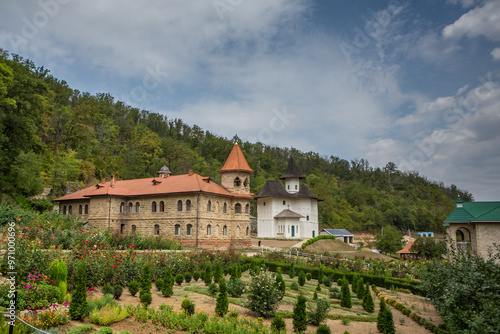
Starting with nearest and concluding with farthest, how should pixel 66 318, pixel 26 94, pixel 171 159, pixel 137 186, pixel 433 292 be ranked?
pixel 66 318
pixel 433 292
pixel 26 94
pixel 137 186
pixel 171 159

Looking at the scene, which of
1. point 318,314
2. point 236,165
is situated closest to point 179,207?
point 236,165

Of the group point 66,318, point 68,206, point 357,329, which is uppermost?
point 68,206

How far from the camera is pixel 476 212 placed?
111 ft

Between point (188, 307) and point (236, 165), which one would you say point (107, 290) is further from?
point (236, 165)

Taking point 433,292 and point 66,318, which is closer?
point 66,318

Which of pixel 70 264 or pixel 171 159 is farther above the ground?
pixel 171 159

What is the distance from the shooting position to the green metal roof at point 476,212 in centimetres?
3269

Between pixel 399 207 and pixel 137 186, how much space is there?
70.3m

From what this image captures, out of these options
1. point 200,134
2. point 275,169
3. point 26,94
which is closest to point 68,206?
point 26,94

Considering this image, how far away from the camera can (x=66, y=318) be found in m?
9.19

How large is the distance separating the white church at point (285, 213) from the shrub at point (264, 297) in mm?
36019

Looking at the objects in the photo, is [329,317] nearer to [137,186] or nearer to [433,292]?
[433,292]

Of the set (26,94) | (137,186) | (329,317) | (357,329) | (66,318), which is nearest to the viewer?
(66,318)

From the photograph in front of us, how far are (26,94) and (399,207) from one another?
79.9 metres
